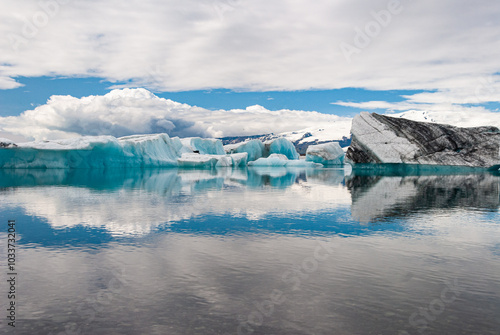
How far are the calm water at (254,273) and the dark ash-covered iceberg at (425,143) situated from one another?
3048 cm

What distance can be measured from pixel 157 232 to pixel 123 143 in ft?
112

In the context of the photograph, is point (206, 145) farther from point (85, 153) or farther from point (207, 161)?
point (85, 153)

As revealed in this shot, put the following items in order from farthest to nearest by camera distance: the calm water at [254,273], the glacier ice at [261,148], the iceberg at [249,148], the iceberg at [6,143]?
the glacier ice at [261,148] → the iceberg at [249,148] → the iceberg at [6,143] → the calm water at [254,273]

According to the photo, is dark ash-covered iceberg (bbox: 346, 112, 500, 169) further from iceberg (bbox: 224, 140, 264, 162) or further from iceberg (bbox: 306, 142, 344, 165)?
iceberg (bbox: 224, 140, 264, 162)

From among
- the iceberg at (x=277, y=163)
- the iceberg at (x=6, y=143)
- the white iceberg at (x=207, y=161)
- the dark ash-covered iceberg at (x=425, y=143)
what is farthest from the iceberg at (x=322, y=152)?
the iceberg at (x=6, y=143)

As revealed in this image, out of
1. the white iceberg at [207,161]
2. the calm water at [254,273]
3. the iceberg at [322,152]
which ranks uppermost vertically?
the iceberg at [322,152]

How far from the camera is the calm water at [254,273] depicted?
348cm

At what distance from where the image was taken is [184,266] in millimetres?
5090

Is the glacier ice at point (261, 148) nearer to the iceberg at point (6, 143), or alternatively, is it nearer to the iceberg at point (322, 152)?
the iceberg at point (322, 152)

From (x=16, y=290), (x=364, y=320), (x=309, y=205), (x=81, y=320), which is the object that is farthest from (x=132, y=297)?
(x=309, y=205)

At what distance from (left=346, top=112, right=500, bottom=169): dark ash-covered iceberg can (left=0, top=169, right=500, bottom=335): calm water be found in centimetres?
3048

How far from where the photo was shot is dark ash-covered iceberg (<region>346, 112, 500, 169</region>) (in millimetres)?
38156

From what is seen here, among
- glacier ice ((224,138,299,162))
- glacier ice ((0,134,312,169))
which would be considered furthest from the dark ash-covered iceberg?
glacier ice ((224,138,299,162))

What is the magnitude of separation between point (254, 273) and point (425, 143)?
38377 mm
